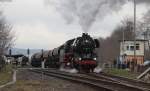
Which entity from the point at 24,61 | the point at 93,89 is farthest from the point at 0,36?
the point at 24,61

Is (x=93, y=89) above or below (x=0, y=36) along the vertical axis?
below

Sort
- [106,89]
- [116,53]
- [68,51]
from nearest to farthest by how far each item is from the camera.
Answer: [106,89]
[68,51]
[116,53]

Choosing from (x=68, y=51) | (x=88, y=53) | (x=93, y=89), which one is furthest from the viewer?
→ (x=68, y=51)

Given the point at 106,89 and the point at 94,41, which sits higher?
the point at 94,41

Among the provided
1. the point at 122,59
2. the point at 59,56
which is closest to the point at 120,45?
the point at 122,59

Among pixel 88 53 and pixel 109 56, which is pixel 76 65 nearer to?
pixel 88 53

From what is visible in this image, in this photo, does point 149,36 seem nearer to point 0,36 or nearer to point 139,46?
point 139,46

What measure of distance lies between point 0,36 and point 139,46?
5081cm

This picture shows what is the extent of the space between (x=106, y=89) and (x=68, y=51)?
76.8 ft

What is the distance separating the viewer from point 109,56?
92.5 metres

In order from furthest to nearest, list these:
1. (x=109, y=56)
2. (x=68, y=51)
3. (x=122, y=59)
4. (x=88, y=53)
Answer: (x=109, y=56) < (x=122, y=59) < (x=68, y=51) < (x=88, y=53)

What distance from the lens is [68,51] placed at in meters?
43.0

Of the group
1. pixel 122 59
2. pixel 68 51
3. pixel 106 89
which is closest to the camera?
pixel 106 89

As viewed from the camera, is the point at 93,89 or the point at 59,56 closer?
the point at 93,89
